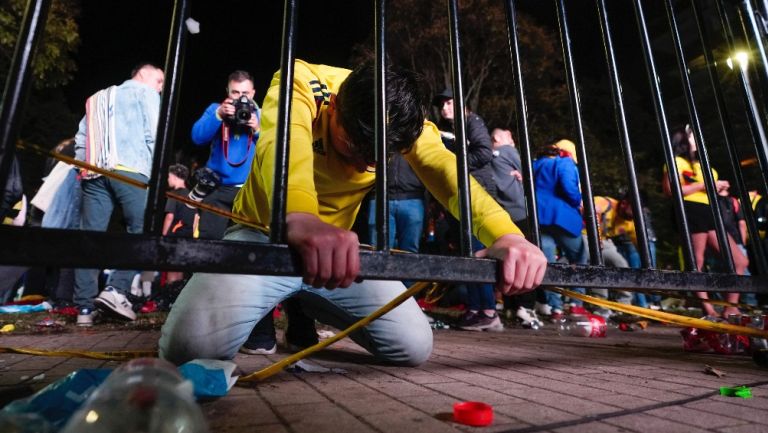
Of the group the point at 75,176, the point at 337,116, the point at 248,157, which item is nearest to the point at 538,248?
the point at 337,116

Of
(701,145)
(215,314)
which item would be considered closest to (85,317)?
(215,314)

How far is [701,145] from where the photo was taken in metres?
1.87

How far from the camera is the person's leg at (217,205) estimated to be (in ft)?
14.4

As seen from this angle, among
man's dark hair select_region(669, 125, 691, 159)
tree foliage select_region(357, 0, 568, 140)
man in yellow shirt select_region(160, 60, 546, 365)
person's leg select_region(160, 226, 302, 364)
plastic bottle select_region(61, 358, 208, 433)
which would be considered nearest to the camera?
plastic bottle select_region(61, 358, 208, 433)

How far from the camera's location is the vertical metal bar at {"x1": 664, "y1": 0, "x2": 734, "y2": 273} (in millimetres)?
1814

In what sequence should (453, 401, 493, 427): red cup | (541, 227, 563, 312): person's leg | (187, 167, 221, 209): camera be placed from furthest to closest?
1. (541, 227, 563, 312): person's leg
2. (187, 167, 221, 209): camera
3. (453, 401, 493, 427): red cup

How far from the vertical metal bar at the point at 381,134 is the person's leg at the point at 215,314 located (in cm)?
83

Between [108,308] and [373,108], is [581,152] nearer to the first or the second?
[373,108]

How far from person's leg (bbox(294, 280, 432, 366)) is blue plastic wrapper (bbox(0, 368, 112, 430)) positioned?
3.72 ft

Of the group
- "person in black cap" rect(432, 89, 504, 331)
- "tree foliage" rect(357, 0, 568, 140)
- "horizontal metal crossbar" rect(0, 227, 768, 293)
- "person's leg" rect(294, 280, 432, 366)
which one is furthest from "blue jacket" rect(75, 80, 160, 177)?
"tree foliage" rect(357, 0, 568, 140)

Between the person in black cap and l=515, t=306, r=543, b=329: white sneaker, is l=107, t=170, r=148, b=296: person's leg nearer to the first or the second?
the person in black cap

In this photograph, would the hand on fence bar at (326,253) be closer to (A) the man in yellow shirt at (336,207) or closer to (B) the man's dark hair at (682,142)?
(A) the man in yellow shirt at (336,207)

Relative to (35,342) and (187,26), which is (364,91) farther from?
(35,342)

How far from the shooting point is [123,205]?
4.00 metres
